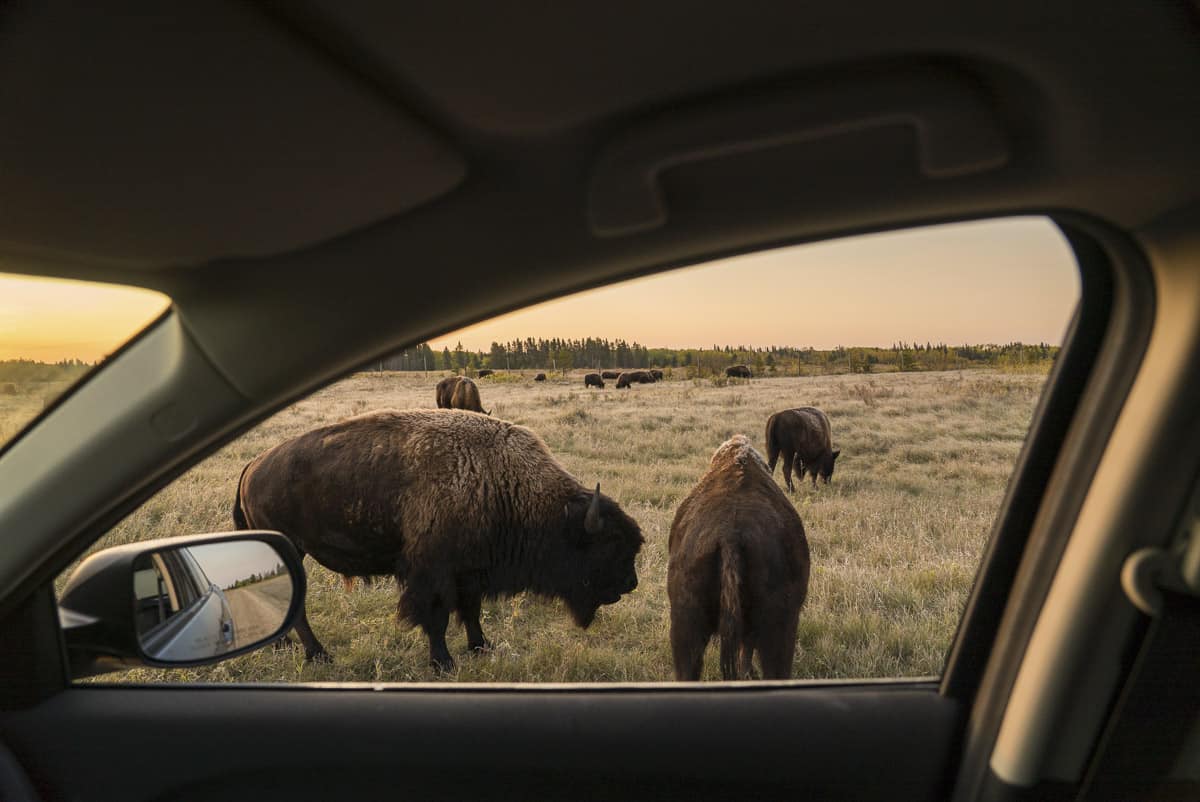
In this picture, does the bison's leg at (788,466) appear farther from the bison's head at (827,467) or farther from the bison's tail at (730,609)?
the bison's tail at (730,609)

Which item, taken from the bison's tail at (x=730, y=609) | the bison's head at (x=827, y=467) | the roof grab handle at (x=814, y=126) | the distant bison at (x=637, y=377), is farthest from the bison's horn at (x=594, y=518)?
the distant bison at (x=637, y=377)

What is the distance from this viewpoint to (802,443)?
11172 mm

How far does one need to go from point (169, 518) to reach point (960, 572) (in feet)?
26.9

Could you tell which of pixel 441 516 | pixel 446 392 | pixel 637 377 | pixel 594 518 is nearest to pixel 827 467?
pixel 594 518

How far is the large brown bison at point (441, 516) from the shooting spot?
210 inches

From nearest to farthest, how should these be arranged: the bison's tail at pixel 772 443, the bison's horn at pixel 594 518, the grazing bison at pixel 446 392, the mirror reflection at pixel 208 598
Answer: the mirror reflection at pixel 208 598 → the bison's horn at pixel 594 518 → the bison's tail at pixel 772 443 → the grazing bison at pixel 446 392

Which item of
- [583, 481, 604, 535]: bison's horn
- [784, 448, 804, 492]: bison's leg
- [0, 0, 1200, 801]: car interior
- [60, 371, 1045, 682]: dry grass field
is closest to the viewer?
[0, 0, 1200, 801]: car interior

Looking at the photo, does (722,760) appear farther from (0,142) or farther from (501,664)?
(501,664)

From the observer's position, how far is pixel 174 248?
3.78 ft

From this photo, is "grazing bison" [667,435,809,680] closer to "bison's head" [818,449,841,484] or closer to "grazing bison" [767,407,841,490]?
"grazing bison" [767,407,841,490]

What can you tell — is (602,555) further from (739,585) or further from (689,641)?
(739,585)

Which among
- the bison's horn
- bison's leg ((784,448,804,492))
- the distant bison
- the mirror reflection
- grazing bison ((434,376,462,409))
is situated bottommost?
the distant bison

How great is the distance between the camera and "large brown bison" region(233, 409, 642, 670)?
5.33 m

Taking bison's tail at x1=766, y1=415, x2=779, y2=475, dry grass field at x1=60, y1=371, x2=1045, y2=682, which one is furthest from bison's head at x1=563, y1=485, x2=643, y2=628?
bison's tail at x1=766, y1=415, x2=779, y2=475
